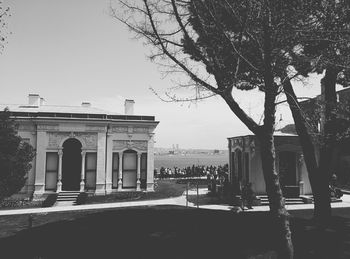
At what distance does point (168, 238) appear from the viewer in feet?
32.2

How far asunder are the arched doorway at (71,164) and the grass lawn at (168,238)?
8.12 m

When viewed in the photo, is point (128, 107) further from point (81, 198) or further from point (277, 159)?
point (277, 159)

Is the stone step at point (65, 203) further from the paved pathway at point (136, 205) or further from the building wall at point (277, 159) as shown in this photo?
the building wall at point (277, 159)

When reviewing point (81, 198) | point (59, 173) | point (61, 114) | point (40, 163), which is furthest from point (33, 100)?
point (81, 198)

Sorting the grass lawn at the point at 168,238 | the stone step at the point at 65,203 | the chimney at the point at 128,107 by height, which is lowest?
the stone step at the point at 65,203

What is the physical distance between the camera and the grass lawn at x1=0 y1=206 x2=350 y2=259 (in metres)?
8.48

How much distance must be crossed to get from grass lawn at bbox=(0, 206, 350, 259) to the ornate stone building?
7920 mm

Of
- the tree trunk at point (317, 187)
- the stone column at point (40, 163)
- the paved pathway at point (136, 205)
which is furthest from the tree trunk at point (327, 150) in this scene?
the stone column at point (40, 163)

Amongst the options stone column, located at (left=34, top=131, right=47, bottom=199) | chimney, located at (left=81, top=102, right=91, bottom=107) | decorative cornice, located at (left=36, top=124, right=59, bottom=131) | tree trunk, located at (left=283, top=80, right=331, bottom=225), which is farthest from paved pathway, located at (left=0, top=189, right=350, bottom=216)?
chimney, located at (left=81, top=102, right=91, bottom=107)

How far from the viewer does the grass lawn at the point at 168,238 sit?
334 inches

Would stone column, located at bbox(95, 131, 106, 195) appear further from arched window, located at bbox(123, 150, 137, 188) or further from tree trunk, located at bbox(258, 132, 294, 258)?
tree trunk, located at bbox(258, 132, 294, 258)

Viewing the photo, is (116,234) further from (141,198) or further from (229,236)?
(141,198)

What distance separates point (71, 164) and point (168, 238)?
1455cm

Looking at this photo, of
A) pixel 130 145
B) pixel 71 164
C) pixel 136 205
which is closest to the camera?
pixel 136 205
